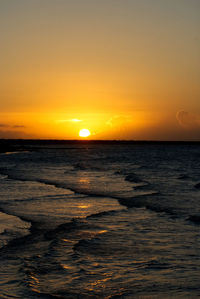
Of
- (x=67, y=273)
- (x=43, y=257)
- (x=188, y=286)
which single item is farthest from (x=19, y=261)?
(x=188, y=286)

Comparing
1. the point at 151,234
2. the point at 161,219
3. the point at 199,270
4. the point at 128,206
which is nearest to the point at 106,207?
the point at 128,206

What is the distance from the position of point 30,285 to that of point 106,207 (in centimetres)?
970

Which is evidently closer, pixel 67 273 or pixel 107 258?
pixel 67 273

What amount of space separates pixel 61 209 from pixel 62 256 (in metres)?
6.70

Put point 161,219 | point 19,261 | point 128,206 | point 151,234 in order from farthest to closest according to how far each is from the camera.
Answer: point 128,206
point 161,219
point 151,234
point 19,261

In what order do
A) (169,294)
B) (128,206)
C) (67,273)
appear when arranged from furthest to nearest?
(128,206)
(67,273)
(169,294)

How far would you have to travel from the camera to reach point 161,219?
14914 millimetres

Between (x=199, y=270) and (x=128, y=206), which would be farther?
(x=128, y=206)

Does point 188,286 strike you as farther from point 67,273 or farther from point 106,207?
point 106,207

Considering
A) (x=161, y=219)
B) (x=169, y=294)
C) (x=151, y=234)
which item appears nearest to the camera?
(x=169, y=294)

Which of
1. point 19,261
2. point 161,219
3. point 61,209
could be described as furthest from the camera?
point 61,209

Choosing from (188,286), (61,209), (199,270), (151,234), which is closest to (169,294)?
(188,286)

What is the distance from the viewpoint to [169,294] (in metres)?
7.70

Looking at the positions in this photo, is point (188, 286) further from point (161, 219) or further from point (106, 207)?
point (106, 207)
